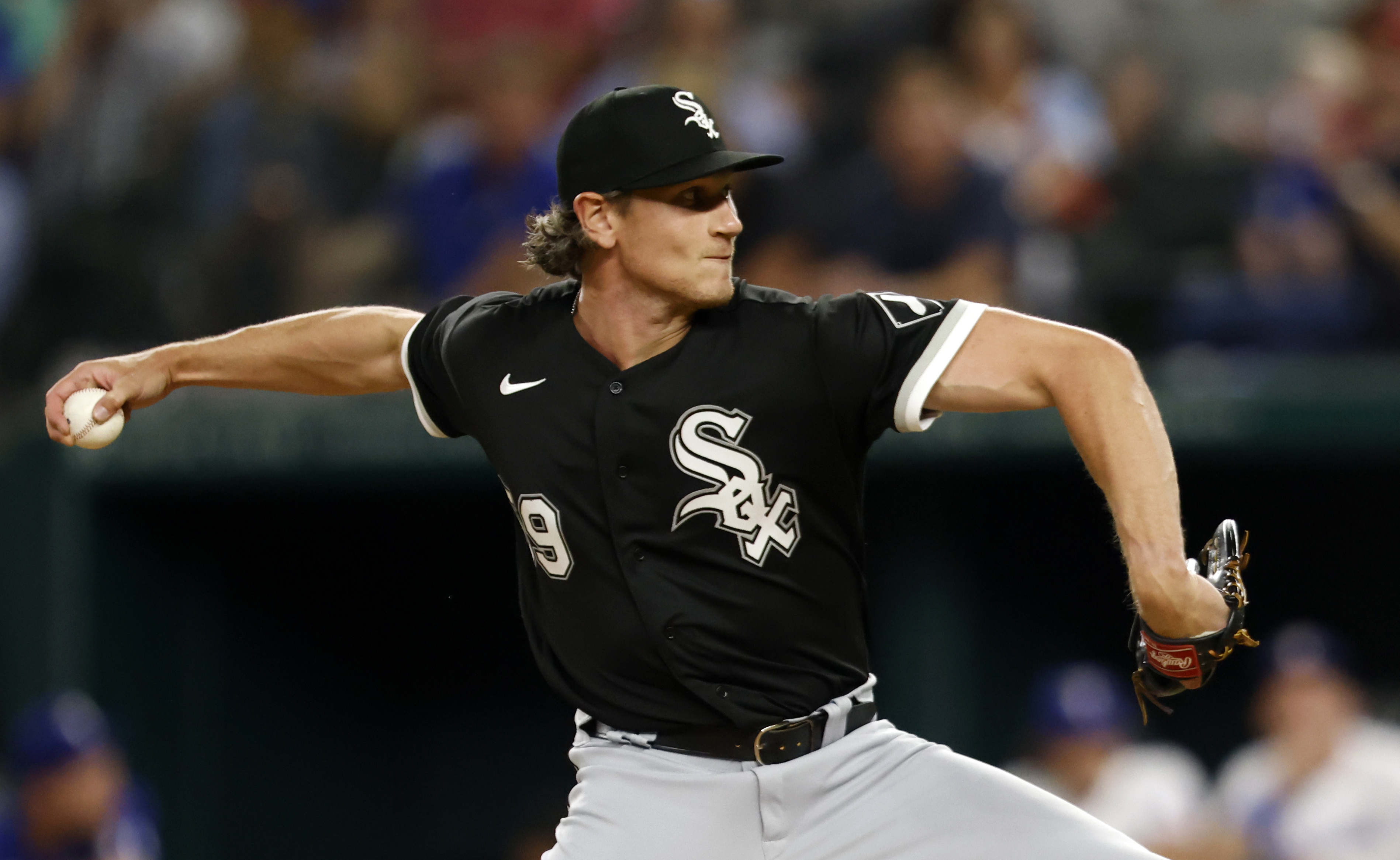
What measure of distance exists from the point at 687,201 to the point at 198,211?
5.62 m

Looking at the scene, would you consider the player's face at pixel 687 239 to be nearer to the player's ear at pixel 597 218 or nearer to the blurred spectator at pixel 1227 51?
the player's ear at pixel 597 218

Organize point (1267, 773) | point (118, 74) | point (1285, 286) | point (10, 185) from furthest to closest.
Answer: point (118, 74) < point (10, 185) < point (1285, 286) < point (1267, 773)

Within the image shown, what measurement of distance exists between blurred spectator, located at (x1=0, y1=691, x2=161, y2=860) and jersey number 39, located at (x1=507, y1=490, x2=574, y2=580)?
3055mm

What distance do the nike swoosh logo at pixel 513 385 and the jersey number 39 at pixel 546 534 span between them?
181 mm

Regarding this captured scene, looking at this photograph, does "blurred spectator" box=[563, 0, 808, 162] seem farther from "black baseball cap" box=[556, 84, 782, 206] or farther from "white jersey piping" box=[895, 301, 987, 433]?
"white jersey piping" box=[895, 301, 987, 433]

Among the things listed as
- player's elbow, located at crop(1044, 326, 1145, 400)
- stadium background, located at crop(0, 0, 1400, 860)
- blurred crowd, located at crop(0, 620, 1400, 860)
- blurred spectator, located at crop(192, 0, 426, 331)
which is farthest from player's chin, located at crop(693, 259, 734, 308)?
blurred spectator, located at crop(192, 0, 426, 331)

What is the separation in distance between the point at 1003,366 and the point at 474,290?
15.3 feet

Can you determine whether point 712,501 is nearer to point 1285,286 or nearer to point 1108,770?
point 1108,770

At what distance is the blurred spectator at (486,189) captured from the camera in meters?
7.14

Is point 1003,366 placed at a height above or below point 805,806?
above

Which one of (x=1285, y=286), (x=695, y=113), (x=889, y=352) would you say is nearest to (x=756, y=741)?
(x=889, y=352)

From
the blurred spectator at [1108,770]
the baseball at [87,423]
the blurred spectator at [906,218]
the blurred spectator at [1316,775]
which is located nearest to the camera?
the baseball at [87,423]

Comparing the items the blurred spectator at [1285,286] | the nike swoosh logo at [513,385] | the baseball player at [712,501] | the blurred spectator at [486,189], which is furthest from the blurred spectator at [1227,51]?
the nike swoosh logo at [513,385]

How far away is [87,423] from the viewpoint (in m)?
2.94
